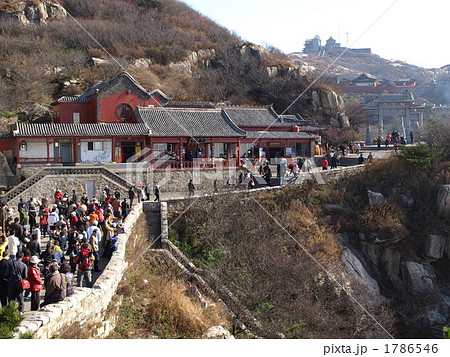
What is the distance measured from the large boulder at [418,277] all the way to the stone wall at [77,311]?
16700 millimetres

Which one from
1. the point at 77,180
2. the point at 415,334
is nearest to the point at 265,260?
the point at 415,334

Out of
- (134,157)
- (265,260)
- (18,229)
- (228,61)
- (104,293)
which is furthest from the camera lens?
(228,61)

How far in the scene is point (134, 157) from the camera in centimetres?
3166

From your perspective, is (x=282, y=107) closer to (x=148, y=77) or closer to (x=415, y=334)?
(x=148, y=77)

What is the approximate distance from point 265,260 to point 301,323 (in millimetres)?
4029

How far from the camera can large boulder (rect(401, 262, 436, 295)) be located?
77.9 ft

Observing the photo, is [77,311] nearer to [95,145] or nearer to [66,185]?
[66,185]

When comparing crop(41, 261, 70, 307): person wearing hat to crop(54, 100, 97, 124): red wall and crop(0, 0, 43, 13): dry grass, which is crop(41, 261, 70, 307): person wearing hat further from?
crop(0, 0, 43, 13): dry grass

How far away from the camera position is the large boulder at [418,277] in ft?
77.9

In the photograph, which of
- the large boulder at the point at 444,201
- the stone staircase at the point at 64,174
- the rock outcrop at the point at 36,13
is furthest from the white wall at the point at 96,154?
the rock outcrop at the point at 36,13

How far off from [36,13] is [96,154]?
137ft

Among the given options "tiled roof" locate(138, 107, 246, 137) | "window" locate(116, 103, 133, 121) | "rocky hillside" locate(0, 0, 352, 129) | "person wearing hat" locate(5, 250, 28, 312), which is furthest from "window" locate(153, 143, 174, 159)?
"person wearing hat" locate(5, 250, 28, 312)

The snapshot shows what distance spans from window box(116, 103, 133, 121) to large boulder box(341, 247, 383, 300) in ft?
61.9

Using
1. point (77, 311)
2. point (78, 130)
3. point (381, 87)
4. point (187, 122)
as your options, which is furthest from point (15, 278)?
point (381, 87)
